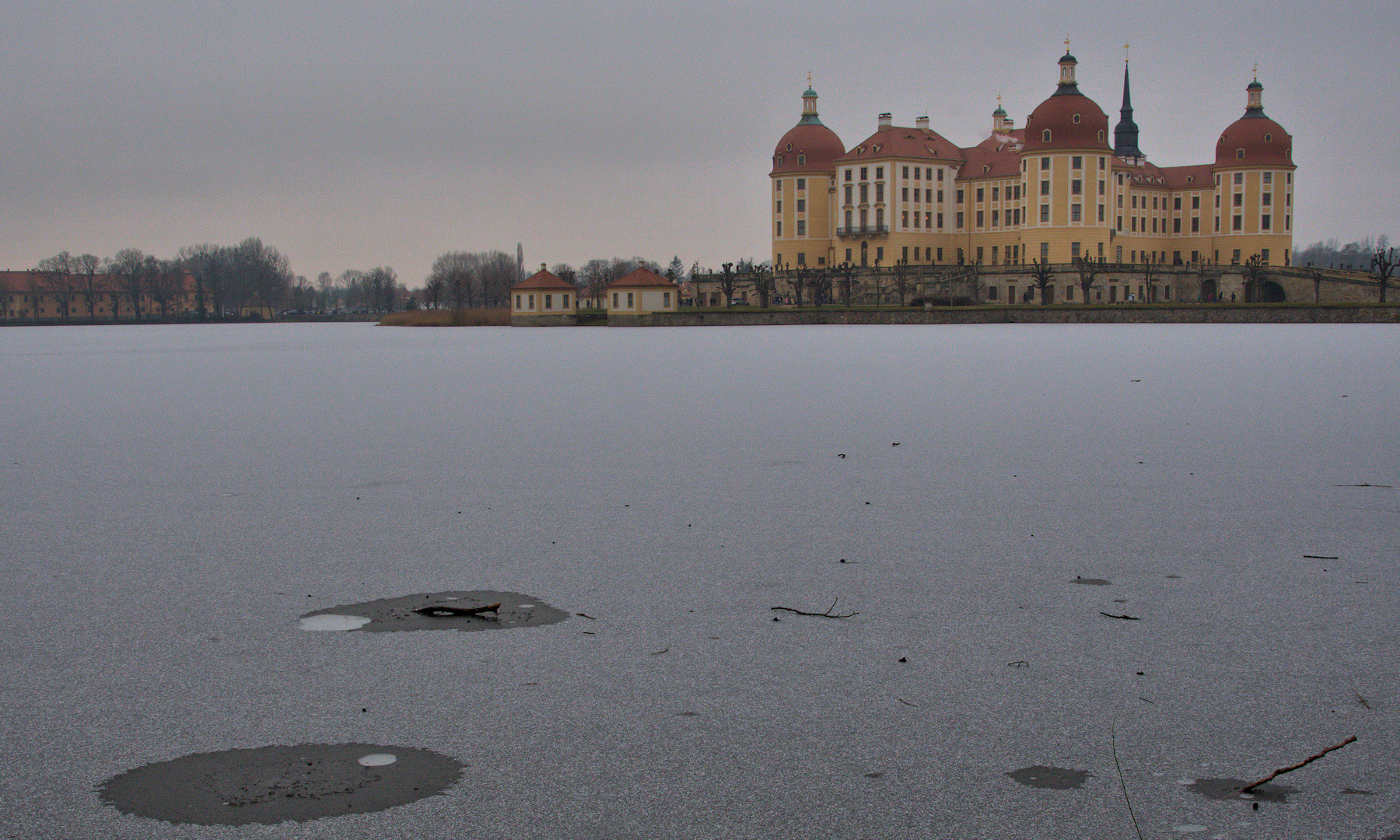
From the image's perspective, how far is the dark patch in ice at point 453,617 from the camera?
580cm

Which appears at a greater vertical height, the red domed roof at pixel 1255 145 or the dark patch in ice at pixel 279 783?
the red domed roof at pixel 1255 145

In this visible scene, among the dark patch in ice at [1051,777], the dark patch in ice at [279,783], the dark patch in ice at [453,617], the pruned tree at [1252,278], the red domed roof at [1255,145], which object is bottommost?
the dark patch in ice at [1051,777]

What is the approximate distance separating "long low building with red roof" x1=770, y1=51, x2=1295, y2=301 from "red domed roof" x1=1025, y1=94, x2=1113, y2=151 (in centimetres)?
16

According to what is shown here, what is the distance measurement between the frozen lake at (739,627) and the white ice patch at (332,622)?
0.34ft

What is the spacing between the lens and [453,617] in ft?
19.6

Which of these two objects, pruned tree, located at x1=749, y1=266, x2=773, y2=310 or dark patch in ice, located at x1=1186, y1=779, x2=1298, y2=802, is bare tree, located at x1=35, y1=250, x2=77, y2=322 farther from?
dark patch in ice, located at x1=1186, y1=779, x2=1298, y2=802

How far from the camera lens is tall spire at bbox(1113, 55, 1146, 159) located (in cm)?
12825

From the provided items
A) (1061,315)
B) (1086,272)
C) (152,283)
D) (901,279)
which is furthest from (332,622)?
(152,283)

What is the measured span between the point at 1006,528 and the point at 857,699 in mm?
3707

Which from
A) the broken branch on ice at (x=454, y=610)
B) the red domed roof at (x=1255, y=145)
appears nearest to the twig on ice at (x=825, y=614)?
the broken branch on ice at (x=454, y=610)

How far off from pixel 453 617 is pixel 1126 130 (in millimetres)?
133604

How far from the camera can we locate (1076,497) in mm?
9383

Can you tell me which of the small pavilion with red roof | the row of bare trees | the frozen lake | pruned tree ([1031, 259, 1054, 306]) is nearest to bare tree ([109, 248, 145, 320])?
the row of bare trees

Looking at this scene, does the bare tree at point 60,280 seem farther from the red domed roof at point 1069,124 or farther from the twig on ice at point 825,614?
the twig on ice at point 825,614
